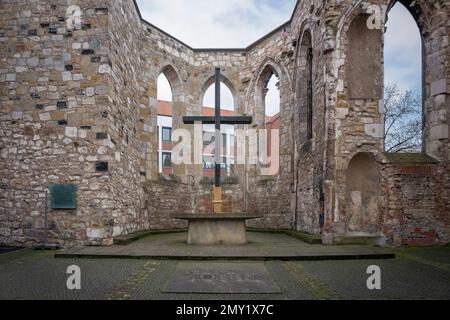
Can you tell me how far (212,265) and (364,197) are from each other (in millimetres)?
4435

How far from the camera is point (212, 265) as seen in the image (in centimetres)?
598

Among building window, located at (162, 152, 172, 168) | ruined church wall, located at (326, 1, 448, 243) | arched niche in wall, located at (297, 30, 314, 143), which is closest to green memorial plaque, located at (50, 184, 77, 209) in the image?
ruined church wall, located at (326, 1, 448, 243)

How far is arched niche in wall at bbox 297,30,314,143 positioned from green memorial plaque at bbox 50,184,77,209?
659cm

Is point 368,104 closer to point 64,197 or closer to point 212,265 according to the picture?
point 212,265

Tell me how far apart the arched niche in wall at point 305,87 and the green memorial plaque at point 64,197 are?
6.59m

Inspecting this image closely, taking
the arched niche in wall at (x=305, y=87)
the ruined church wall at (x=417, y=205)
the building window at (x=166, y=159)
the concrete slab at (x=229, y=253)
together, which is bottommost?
the concrete slab at (x=229, y=253)

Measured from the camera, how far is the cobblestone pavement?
170 inches

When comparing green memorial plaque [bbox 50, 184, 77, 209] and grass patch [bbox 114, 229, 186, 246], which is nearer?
green memorial plaque [bbox 50, 184, 77, 209]

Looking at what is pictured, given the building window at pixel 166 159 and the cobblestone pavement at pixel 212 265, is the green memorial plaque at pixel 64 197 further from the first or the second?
the building window at pixel 166 159

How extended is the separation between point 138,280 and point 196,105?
9.53m

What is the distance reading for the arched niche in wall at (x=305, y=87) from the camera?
10922 mm

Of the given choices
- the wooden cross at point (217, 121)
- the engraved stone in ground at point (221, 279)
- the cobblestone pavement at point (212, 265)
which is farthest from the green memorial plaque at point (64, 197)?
the engraved stone in ground at point (221, 279)

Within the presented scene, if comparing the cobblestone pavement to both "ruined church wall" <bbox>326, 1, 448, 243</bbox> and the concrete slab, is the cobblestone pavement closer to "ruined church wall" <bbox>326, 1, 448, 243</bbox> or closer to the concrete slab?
the concrete slab

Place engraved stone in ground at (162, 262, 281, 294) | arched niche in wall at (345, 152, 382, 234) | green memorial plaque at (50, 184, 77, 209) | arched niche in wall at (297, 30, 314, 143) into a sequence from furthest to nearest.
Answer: arched niche in wall at (297, 30, 314, 143), arched niche in wall at (345, 152, 382, 234), green memorial plaque at (50, 184, 77, 209), engraved stone in ground at (162, 262, 281, 294)
